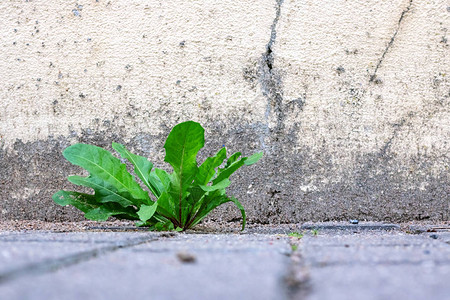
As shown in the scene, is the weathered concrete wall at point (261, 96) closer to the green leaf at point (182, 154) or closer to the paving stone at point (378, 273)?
the green leaf at point (182, 154)

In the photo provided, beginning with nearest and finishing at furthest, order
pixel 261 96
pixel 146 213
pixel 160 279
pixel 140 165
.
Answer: pixel 160 279 → pixel 146 213 → pixel 140 165 → pixel 261 96

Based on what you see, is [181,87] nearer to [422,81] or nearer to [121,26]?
[121,26]

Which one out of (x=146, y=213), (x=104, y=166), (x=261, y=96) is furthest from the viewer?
(x=261, y=96)

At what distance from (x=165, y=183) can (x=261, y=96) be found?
64 centimetres

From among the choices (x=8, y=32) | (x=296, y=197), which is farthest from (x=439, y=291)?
(x=8, y=32)

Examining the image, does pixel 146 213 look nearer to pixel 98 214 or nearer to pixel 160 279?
pixel 98 214

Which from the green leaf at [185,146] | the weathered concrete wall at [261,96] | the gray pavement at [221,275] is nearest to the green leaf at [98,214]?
the green leaf at [185,146]

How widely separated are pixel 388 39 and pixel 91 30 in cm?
139

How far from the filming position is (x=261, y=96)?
73.5 inches

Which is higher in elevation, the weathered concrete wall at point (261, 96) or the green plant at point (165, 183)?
the weathered concrete wall at point (261, 96)

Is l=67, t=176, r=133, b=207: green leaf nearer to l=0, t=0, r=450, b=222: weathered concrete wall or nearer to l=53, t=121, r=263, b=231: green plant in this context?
l=53, t=121, r=263, b=231: green plant

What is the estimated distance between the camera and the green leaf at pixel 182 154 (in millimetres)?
1318

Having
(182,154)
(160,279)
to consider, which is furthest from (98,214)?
(160,279)

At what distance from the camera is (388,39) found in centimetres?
190
